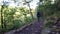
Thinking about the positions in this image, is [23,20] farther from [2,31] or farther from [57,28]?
[57,28]

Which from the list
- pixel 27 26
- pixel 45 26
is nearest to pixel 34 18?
pixel 27 26

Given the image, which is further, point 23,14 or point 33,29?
point 23,14

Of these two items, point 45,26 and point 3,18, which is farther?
point 3,18

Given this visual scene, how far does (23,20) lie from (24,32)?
Answer: 23 centimetres

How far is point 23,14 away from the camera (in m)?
2.64

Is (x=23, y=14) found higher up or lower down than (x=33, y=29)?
higher up

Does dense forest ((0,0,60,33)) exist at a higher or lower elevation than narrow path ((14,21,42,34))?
higher

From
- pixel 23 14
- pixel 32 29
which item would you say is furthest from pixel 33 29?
pixel 23 14

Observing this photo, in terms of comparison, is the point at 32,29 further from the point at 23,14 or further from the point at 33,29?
the point at 23,14

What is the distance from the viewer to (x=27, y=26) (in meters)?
2.53

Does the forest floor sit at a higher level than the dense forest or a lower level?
lower

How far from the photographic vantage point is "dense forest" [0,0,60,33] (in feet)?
7.65

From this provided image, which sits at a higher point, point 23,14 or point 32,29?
point 23,14

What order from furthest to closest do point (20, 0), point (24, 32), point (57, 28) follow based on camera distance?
point (20, 0), point (24, 32), point (57, 28)
